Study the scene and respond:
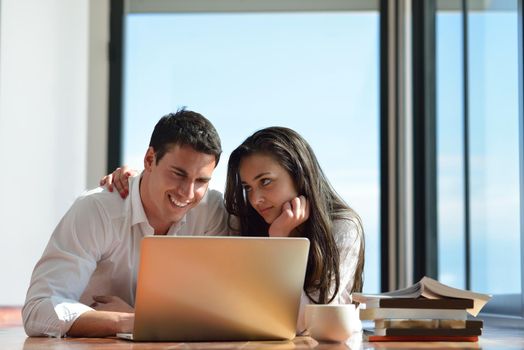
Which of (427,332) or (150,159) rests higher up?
(150,159)

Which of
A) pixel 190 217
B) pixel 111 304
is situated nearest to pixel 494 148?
pixel 190 217

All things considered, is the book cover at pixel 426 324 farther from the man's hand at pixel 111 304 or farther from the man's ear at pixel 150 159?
the man's ear at pixel 150 159

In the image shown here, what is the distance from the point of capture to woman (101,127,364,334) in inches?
101

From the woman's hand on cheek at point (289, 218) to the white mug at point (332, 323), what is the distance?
641 millimetres

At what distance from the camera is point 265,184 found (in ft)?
8.67

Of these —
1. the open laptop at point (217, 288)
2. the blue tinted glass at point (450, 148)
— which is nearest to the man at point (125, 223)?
the open laptop at point (217, 288)

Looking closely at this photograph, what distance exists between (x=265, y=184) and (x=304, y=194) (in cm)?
14

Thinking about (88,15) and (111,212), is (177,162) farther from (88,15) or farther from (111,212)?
(88,15)

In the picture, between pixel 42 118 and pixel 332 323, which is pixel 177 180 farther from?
pixel 42 118

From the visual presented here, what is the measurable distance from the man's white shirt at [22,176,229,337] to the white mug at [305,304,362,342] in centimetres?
60

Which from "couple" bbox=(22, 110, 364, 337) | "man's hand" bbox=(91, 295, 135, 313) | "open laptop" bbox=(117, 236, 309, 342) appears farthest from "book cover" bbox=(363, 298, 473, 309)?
"man's hand" bbox=(91, 295, 135, 313)

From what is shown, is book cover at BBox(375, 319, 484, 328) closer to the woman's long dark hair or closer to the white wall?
the woman's long dark hair

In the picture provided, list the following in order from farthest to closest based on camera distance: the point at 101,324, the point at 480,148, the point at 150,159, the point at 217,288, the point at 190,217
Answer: the point at 480,148 < the point at 190,217 < the point at 150,159 < the point at 101,324 < the point at 217,288

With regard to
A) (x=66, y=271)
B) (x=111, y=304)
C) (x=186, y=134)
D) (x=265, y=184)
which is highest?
(x=186, y=134)
